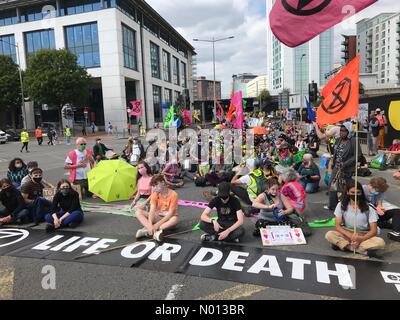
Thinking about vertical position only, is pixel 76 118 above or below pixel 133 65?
below

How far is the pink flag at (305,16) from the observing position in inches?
199

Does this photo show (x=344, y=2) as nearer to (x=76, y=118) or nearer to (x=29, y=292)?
(x=29, y=292)

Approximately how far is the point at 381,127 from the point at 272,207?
35.9 ft

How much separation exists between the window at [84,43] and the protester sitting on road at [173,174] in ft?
130

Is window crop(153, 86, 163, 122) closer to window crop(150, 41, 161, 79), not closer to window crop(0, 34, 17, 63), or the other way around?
window crop(150, 41, 161, 79)

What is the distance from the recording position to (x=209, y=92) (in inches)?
6580

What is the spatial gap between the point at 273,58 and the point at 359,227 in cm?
14109

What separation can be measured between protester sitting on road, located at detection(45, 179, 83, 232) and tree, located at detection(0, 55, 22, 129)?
138 feet

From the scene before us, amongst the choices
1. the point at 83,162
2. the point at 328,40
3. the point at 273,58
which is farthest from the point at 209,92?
the point at 83,162

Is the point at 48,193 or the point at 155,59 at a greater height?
the point at 155,59

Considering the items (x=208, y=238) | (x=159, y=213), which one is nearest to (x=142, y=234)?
(x=159, y=213)

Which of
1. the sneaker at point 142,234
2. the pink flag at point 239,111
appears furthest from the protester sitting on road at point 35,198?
the pink flag at point 239,111

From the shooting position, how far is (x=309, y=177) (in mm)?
8906

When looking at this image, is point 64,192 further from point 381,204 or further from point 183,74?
point 183,74
